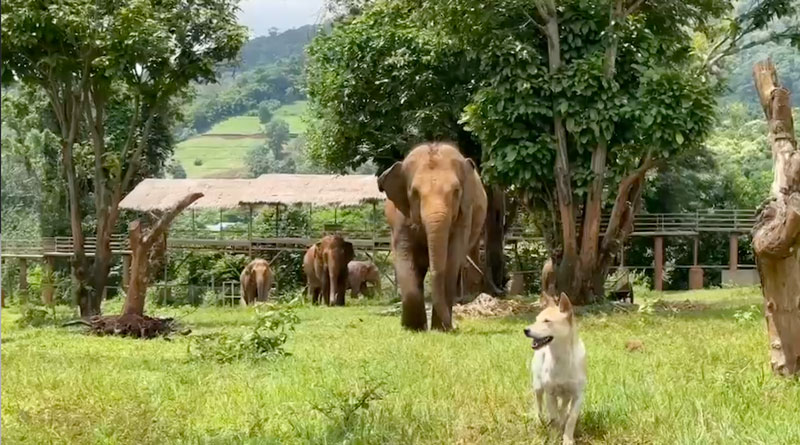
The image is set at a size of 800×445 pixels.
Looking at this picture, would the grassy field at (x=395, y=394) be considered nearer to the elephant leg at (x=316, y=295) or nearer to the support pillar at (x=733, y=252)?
the elephant leg at (x=316, y=295)

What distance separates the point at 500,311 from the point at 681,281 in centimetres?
1419

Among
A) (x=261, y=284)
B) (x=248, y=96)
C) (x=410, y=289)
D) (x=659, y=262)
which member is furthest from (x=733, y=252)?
(x=248, y=96)

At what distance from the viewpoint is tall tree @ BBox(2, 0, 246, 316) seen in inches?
454

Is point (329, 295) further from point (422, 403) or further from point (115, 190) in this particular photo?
point (422, 403)

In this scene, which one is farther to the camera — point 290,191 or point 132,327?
point 290,191

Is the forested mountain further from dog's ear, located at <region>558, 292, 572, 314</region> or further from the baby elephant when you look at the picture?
the baby elephant

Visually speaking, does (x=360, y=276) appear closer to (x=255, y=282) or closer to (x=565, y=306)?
(x=255, y=282)

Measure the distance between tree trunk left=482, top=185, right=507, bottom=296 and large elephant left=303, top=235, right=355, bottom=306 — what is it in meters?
3.03

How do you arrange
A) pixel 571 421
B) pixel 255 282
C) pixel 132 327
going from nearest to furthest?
pixel 571 421
pixel 132 327
pixel 255 282

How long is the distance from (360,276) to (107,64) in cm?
1307

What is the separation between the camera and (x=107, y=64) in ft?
38.6

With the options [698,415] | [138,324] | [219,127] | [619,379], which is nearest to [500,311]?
[138,324]

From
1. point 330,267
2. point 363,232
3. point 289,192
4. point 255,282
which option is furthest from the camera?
point 363,232

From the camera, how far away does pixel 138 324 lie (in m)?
10.5
